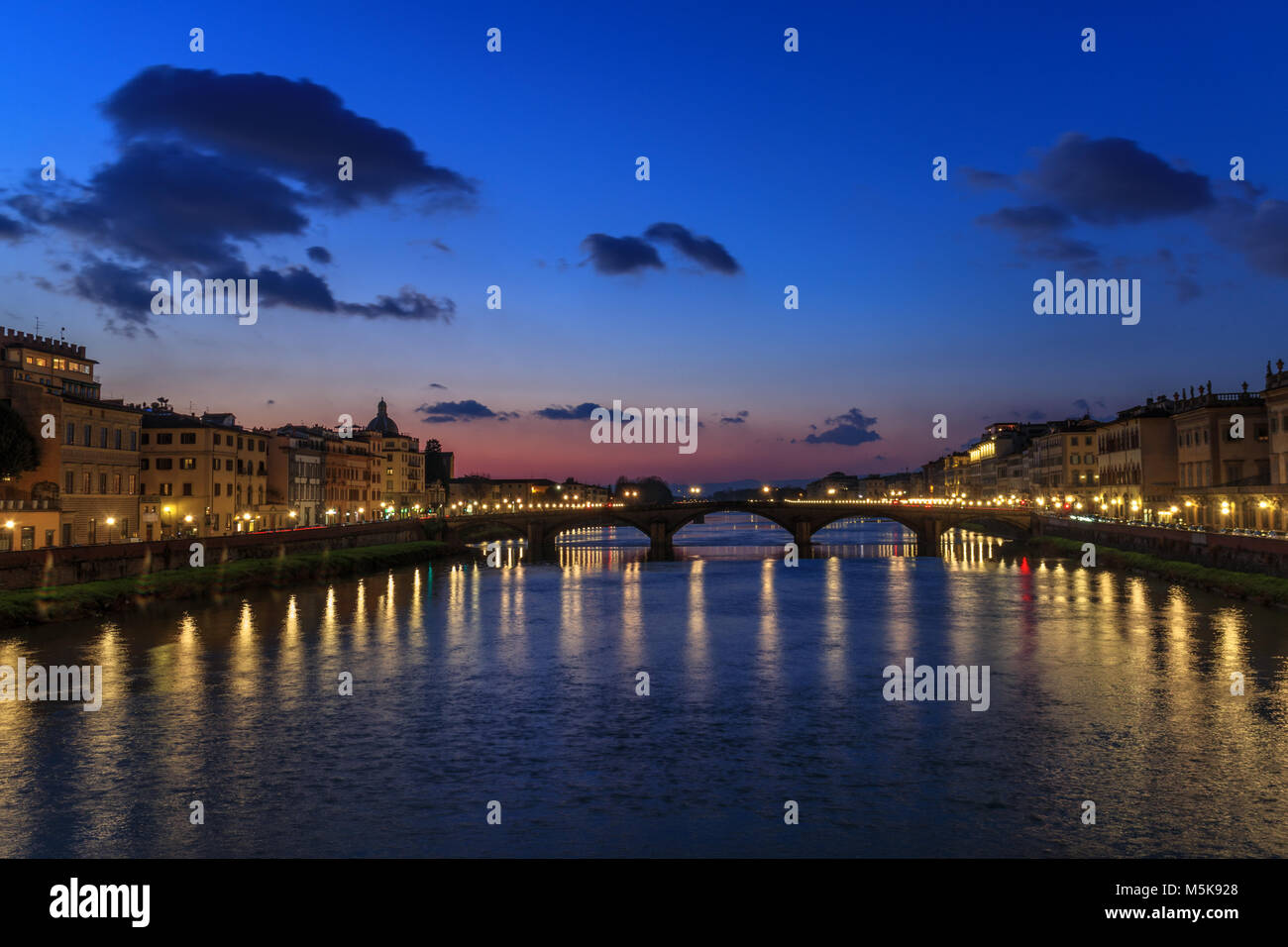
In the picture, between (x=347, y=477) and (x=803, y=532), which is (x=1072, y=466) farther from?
(x=347, y=477)

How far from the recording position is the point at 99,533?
7525cm

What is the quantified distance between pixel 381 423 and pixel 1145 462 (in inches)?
4769

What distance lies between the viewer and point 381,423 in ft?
561

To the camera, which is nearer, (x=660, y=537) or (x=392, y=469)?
(x=660, y=537)

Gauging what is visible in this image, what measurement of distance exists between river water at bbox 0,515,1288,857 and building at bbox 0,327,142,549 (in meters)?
19.1

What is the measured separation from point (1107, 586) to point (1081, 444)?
269 feet

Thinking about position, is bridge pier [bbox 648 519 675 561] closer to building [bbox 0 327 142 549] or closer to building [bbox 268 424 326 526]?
building [bbox 268 424 326 526]

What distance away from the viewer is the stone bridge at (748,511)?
121188 mm

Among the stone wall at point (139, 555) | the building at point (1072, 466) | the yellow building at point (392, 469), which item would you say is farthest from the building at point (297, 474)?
the building at point (1072, 466)

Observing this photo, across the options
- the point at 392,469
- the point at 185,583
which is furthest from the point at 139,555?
the point at 392,469

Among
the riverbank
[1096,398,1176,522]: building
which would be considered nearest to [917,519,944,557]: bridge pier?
the riverbank

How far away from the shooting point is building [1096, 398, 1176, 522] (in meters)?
109
